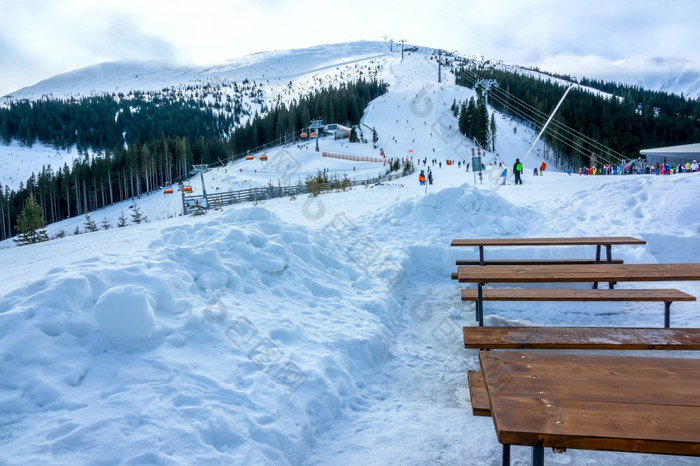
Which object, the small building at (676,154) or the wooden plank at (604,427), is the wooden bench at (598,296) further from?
the small building at (676,154)

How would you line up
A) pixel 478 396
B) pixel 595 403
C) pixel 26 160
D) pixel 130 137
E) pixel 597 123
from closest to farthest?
1. pixel 595 403
2. pixel 478 396
3. pixel 597 123
4. pixel 26 160
5. pixel 130 137

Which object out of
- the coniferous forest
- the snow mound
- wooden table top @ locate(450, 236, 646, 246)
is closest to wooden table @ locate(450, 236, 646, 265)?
wooden table top @ locate(450, 236, 646, 246)

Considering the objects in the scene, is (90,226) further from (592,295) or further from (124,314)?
(592,295)

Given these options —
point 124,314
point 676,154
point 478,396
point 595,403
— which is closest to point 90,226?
point 124,314

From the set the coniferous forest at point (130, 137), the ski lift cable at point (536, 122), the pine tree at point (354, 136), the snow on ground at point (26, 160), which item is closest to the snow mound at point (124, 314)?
the pine tree at point (354, 136)

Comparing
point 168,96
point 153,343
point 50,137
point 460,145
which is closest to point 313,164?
point 460,145

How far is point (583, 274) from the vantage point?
4.53 m

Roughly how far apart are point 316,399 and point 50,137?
449 ft

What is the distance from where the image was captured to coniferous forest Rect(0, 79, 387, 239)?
215ft

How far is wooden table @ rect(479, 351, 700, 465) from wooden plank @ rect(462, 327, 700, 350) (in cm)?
97

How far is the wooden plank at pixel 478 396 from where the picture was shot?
2669 mm

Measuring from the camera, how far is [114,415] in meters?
2.46

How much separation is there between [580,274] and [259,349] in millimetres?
3613

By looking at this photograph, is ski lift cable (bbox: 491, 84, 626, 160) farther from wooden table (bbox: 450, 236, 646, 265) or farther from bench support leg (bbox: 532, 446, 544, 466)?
bench support leg (bbox: 532, 446, 544, 466)
